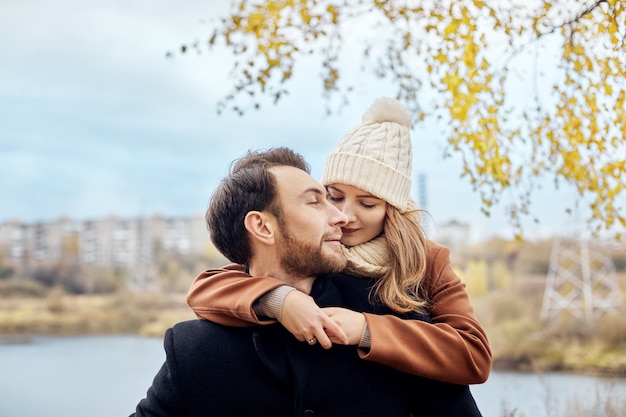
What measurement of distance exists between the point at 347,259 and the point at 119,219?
67.4 feet

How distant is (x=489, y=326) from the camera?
1472cm

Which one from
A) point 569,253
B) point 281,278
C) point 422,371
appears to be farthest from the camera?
point 569,253

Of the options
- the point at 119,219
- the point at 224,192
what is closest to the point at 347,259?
the point at 224,192

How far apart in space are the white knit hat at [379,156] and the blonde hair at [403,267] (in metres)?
0.07

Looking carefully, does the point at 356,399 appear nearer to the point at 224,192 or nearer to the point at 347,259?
the point at 347,259

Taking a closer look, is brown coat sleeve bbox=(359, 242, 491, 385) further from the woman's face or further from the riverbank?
the riverbank

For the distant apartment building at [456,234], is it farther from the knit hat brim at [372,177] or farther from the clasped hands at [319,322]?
the clasped hands at [319,322]

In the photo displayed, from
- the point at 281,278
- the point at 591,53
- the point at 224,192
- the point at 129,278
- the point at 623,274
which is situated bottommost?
the point at 129,278

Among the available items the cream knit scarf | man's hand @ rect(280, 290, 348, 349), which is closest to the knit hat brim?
the cream knit scarf

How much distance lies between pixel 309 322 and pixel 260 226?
0.96 ft

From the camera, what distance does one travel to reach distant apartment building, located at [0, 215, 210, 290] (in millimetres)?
19094

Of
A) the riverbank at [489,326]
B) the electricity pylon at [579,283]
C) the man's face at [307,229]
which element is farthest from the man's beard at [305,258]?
the electricity pylon at [579,283]

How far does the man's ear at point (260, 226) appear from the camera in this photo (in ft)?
6.09

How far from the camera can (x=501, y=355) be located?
1423 centimetres
